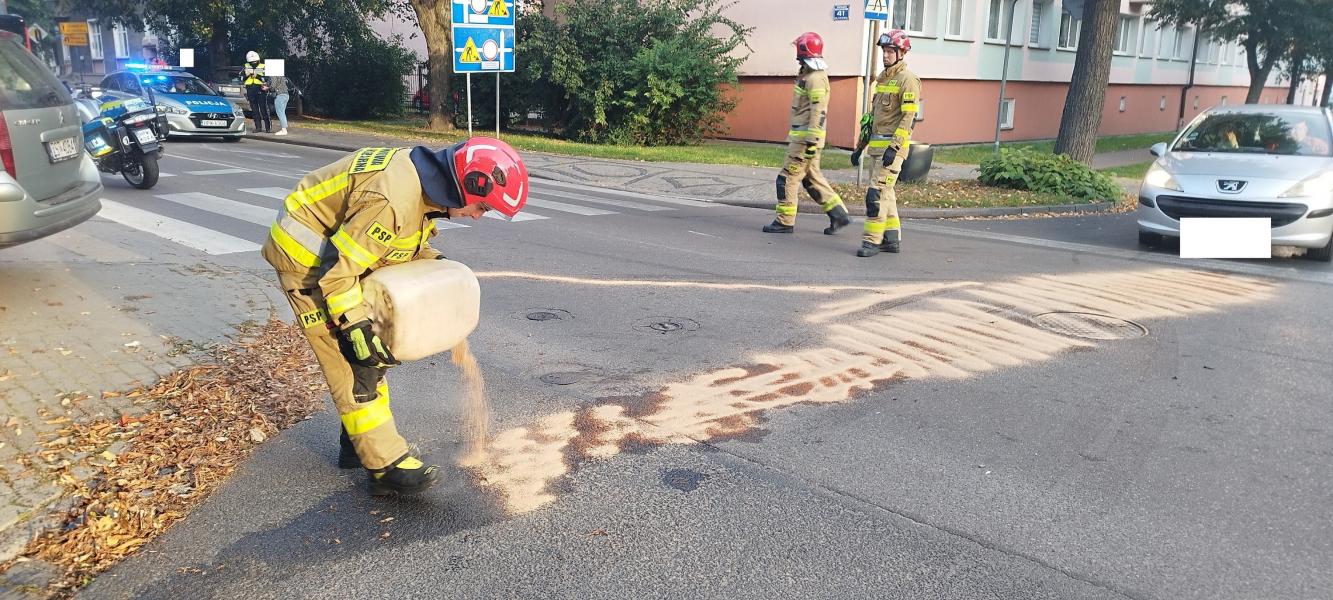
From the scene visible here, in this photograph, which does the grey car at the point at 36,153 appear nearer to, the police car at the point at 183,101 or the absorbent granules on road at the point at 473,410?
the absorbent granules on road at the point at 473,410

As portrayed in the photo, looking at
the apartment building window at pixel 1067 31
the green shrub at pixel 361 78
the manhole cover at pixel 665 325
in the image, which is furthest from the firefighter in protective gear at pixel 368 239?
the apartment building window at pixel 1067 31

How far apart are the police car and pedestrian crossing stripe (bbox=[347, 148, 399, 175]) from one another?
18484 millimetres

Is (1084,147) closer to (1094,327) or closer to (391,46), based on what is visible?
(1094,327)

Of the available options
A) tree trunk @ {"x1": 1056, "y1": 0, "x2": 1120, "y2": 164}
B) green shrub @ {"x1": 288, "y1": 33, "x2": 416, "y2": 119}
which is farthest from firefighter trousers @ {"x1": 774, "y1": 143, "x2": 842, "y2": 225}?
green shrub @ {"x1": 288, "y1": 33, "x2": 416, "y2": 119}

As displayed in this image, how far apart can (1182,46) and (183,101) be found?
36.1 metres

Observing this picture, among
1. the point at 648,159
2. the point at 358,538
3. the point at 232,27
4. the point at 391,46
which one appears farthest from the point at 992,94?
the point at 358,538

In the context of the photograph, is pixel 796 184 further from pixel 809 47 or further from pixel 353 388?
pixel 353 388

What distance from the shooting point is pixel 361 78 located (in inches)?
1225

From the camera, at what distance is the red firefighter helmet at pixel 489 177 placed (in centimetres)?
350

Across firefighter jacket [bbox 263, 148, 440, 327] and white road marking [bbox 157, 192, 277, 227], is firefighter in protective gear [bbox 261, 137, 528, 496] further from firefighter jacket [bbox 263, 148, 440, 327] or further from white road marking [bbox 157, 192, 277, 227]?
white road marking [bbox 157, 192, 277, 227]

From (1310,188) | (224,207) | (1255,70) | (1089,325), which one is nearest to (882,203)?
(1089,325)

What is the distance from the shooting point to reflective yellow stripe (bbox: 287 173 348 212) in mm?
3691

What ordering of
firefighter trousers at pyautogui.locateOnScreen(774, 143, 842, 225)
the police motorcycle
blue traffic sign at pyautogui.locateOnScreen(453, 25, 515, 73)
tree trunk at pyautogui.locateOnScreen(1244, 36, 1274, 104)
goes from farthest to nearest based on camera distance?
1. tree trunk at pyautogui.locateOnScreen(1244, 36, 1274, 104)
2. blue traffic sign at pyautogui.locateOnScreen(453, 25, 515, 73)
3. the police motorcycle
4. firefighter trousers at pyautogui.locateOnScreen(774, 143, 842, 225)

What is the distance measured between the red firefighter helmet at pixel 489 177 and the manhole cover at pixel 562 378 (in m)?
2.08
